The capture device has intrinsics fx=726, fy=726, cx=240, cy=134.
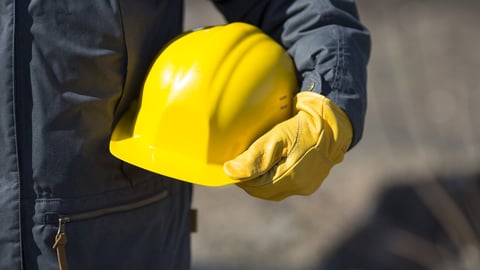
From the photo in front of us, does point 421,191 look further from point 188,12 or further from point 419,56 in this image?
point 188,12

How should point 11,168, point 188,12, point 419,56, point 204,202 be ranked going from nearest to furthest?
point 11,168, point 204,202, point 419,56, point 188,12

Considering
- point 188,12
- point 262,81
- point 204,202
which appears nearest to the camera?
point 262,81

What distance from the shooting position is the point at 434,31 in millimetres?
5250

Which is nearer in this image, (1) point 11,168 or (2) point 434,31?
(1) point 11,168

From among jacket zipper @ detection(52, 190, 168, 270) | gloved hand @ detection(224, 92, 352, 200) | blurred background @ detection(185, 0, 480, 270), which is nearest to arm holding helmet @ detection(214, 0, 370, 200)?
gloved hand @ detection(224, 92, 352, 200)

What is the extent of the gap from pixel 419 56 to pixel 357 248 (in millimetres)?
1528

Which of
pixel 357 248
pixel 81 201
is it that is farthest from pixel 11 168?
pixel 357 248

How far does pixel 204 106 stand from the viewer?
58.6 inches

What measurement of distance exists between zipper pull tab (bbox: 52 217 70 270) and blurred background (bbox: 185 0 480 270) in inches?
102

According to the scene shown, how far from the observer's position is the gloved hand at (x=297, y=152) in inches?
56.0

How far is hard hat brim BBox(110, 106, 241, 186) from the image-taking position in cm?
145

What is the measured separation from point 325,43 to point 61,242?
0.69 metres

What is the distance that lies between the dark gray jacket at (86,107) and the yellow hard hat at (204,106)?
0.18 ft

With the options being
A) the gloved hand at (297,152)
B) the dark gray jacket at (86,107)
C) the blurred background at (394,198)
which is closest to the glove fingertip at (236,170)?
the gloved hand at (297,152)
